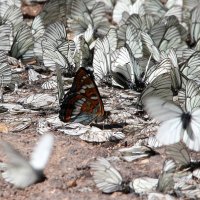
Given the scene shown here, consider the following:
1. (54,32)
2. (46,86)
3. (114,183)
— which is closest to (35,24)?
(54,32)

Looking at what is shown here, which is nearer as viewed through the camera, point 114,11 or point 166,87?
point 166,87

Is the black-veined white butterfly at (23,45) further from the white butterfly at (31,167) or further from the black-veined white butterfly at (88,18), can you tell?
the white butterfly at (31,167)

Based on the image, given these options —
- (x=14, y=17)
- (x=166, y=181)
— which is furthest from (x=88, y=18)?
(x=166, y=181)

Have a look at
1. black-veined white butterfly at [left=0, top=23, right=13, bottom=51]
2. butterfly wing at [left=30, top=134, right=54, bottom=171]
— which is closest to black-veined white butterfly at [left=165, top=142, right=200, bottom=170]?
butterfly wing at [left=30, top=134, right=54, bottom=171]

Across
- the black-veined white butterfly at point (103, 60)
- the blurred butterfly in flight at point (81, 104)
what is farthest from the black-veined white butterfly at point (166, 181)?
the black-veined white butterfly at point (103, 60)

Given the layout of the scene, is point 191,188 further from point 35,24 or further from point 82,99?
point 35,24

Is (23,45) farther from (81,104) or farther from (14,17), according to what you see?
(81,104)
